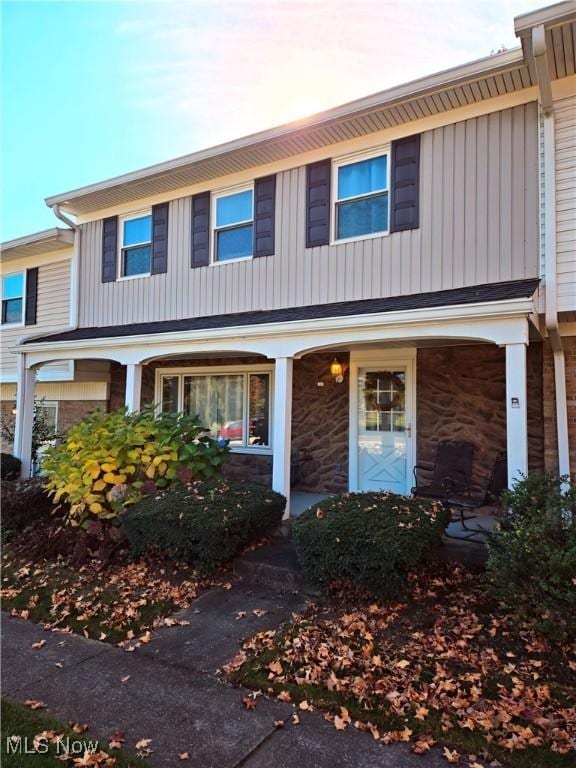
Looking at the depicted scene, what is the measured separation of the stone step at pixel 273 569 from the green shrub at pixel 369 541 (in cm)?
31

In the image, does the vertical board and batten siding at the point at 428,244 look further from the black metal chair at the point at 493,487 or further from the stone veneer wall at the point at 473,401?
the black metal chair at the point at 493,487

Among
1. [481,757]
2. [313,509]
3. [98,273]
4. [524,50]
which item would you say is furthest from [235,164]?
[481,757]

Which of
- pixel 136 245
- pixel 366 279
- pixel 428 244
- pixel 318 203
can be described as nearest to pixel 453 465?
pixel 366 279

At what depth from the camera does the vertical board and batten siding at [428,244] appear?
21.0 ft

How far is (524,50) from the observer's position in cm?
554

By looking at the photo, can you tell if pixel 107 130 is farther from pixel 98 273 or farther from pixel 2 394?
pixel 2 394

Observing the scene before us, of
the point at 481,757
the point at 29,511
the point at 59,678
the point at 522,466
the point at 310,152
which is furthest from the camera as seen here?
the point at 310,152

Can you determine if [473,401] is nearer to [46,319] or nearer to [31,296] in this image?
[46,319]

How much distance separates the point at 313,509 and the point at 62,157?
11821mm

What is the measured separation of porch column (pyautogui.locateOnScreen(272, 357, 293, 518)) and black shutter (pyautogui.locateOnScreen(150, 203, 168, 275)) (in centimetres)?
400

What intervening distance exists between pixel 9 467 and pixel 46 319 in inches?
144

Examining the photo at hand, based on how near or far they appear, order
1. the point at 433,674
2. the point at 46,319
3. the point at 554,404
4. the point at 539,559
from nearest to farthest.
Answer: the point at 433,674, the point at 539,559, the point at 554,404, the point at 46,319

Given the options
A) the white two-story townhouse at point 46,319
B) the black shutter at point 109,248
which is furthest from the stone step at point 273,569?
the black shutter at point 109,248

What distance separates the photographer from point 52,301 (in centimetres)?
1151
